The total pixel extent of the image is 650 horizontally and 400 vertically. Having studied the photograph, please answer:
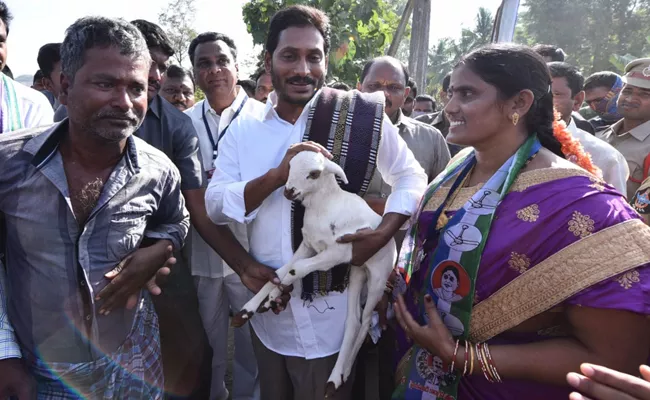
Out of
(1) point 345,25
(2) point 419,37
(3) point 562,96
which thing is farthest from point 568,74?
(2) point 419,37

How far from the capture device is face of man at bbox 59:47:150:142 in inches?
67.9

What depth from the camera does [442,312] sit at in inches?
75.3

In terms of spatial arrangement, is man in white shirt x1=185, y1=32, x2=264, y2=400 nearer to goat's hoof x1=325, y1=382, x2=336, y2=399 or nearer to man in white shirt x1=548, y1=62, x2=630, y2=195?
goat's hoof x1=325, y1=382, x2=336, y2=399

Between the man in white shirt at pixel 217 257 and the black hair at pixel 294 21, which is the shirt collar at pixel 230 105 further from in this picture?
the black hair at pixel 294 21

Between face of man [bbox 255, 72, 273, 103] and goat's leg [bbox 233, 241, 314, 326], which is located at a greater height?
face of man [bbox 255, 72, 273, 103]

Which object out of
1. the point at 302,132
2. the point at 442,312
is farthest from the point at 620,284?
the point at 302,132

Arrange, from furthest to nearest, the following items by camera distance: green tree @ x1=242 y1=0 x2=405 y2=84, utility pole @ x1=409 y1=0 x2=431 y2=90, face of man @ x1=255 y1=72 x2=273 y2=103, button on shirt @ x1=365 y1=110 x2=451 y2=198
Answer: utility pole @ x1=409 y1=0 x2=431 y2=90
green tree @ x1=242 y1=0 x2=405 y2=84
face of man @ x1=255 y1=72 x2=273 y2=103
button on shirt @ x1=365 y1=110 x2=451 y2=198

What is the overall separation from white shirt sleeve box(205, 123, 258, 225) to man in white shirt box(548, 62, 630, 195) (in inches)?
98.2

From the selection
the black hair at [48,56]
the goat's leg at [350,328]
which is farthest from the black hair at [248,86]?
the goat's leg at [350,328]

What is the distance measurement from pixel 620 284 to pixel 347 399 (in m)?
1.31

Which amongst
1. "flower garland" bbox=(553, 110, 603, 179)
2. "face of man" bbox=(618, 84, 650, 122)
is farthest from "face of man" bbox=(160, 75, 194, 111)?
"face of man" bbox=(618, 84, 650, 122)

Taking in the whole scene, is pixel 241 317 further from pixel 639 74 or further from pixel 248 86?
pixel 248 86

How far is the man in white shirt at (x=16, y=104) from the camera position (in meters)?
2.30

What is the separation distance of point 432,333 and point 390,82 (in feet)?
9.12
